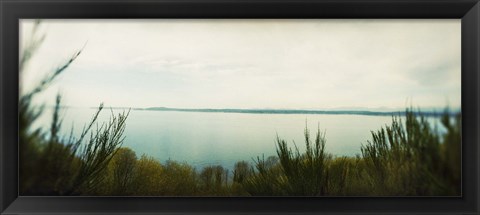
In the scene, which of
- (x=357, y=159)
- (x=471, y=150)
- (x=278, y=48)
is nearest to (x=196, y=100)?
(x=278, y=48)

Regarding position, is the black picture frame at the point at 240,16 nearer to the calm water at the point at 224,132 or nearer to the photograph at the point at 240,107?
the photograph at the point at 240,107

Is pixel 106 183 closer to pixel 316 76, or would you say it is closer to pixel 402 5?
pixel 316 76

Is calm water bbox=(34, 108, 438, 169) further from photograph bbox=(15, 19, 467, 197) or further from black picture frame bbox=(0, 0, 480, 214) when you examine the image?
black picture frame bbox=(0, 0, 480, 214)

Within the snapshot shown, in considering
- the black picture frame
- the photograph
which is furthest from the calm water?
the black picture frame

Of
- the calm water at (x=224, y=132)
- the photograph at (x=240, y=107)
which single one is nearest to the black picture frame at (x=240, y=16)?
the photograph at (x=240, y=107)
